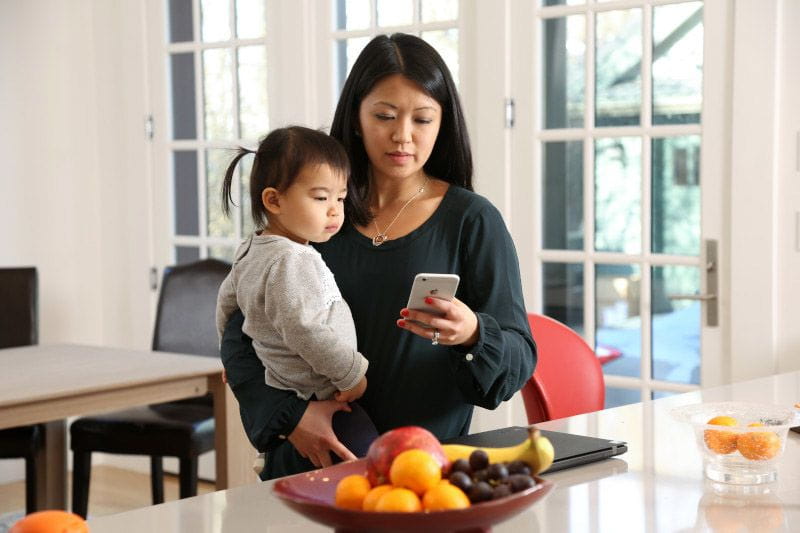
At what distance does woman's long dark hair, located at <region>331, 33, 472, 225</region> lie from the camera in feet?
6.53

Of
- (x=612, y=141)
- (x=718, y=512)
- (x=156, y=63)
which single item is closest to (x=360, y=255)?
(x=718, y=512)

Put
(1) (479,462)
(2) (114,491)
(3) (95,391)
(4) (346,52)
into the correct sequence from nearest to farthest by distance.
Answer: (1) (479,462) → (3) (95,391) → (4) (346,52) → (2) (114,491)

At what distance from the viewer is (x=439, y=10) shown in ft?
13.6

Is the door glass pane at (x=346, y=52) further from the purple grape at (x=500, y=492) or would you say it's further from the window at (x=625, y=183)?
the purple grape at (x=500, y=492)

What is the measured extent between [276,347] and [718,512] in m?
0.83

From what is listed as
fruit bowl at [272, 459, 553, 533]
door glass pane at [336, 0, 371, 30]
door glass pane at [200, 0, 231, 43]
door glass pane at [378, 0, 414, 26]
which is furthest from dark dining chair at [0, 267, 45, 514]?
fruit bowl at [272, 459, 553, 533]

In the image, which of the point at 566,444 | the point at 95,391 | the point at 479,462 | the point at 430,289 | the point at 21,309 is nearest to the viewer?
the point at 479,462

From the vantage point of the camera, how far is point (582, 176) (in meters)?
3.83

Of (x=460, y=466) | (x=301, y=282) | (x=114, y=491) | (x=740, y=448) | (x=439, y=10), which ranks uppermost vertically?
(x=439, y=10)

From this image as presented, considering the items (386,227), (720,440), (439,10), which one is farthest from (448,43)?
(720,440)

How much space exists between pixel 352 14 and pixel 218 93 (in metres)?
0.77

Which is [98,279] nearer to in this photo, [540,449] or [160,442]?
→ [160,442]

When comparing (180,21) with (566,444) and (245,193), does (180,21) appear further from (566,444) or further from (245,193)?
(566,444)

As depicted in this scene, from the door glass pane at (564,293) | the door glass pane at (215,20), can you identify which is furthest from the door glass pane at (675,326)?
the door glass pane at (215,20)
